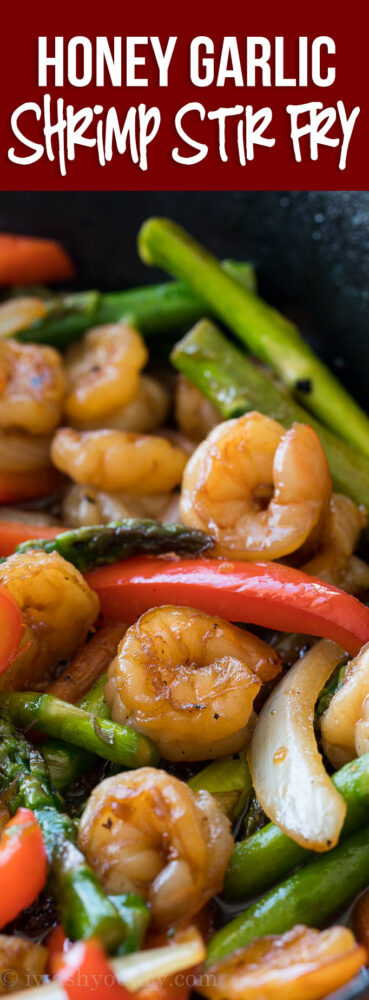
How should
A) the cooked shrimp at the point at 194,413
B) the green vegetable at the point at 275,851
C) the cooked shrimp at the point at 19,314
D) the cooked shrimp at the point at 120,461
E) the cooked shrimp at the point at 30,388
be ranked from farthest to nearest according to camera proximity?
1. the cooked shrimp at the point at 19,314
2. the cooked shrimp at the point at 194,413
3. the cooked shrimp at the point at 30,388
4. the cooked shrimp at the point at 120,461
5. the green vegetable at the point at 275,851

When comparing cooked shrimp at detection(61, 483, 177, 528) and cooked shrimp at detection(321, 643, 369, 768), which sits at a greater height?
cooked shrimp at detection(61, 483, 177, 528)

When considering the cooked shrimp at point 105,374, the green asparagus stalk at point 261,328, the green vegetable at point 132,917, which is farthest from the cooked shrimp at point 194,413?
the green vegetable at point 132,917

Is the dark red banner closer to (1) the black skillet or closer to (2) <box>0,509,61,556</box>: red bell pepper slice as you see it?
(1) the black skillet

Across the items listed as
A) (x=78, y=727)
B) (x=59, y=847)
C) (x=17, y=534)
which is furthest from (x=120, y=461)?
(x=59, y=847)

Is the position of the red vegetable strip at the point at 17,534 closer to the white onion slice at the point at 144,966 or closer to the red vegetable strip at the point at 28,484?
the red vegetable strip at the point at 28,484

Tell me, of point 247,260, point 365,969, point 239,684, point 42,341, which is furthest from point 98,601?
point 247,260

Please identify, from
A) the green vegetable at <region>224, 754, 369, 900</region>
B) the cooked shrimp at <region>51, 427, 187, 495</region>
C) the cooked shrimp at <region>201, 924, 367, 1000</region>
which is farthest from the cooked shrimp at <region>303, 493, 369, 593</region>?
the cooked shrimp at <region>201, 924, 367, 1000</region>

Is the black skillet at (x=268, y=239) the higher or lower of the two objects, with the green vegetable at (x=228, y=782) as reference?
higher
